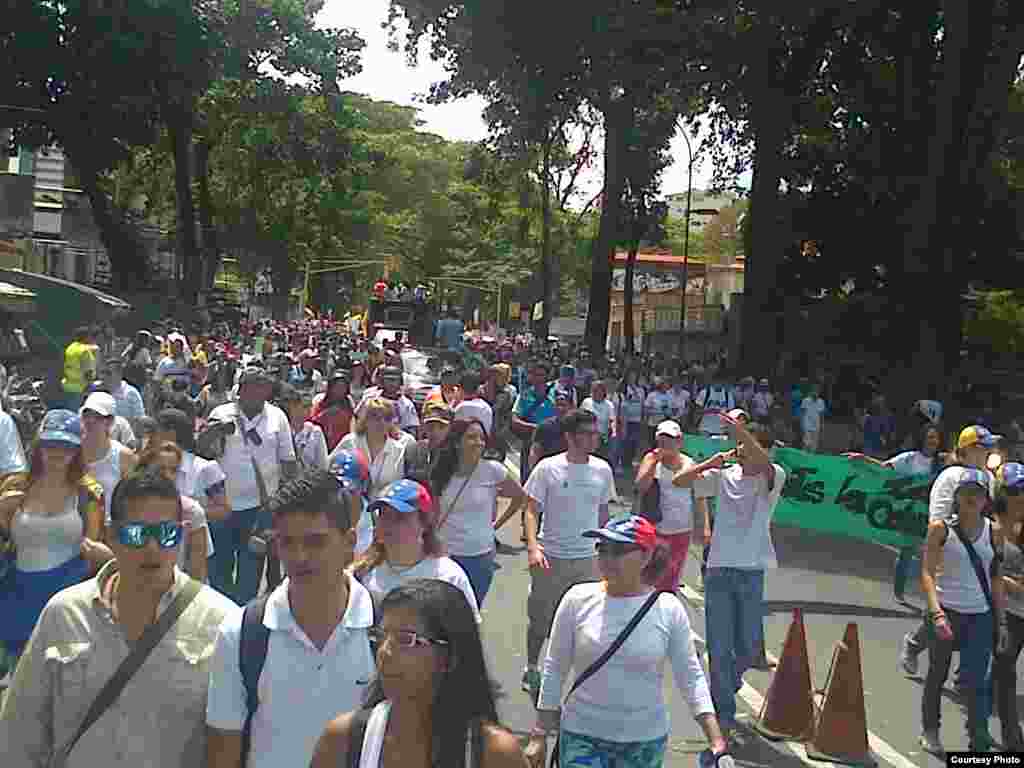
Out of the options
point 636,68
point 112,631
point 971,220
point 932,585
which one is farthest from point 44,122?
point 112,631

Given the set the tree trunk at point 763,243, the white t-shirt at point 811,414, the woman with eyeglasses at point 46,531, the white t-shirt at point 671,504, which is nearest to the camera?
the woman with eyeglasses at point 46,531

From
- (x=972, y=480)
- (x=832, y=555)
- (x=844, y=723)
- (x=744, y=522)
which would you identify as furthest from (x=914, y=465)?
(x=844, y=723)

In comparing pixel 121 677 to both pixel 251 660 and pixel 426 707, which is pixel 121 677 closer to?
pixel 251 660

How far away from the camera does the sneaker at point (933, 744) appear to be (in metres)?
7.53

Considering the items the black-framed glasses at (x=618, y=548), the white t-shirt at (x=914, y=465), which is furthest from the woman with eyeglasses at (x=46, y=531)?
the white t-shirt at (x=914, y=465)

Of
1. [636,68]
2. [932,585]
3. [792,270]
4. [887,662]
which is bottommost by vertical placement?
[887,662]

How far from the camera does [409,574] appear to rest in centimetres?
498

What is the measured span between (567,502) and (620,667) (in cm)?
299

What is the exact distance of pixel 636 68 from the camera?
27.4 m

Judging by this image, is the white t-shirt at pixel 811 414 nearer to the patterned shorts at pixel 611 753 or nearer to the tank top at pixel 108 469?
the tank top at pixel 108 469

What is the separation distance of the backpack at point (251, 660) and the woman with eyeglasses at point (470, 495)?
395 centimetres

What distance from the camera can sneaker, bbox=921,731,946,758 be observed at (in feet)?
24.7

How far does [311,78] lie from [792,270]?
1482 centimetres

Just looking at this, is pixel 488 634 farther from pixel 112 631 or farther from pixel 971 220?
pixel 971 220
